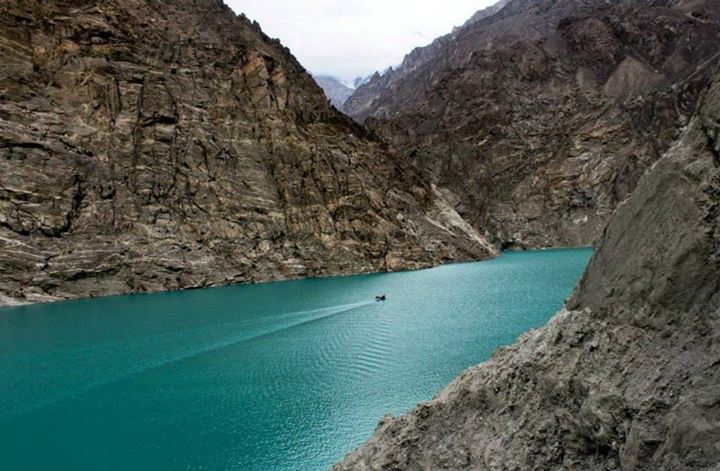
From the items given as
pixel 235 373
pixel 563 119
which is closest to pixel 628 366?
pixel 235 373

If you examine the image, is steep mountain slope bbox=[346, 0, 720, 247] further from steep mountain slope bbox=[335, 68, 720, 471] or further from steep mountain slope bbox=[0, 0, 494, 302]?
steep mountain slope bbox=[335, 68, 720, 471]

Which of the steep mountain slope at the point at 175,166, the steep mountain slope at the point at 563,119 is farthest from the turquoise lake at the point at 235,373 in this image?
the steep mountain slope at the point at 563,119

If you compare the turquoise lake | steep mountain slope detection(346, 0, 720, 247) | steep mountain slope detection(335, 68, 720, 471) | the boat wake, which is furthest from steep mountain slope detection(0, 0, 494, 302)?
steep mountain slope detection(335, 68, 720, 471)

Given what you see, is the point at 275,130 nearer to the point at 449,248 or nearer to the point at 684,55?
the point at 449,248

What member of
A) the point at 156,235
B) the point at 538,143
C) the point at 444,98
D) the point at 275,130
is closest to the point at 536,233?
the point at 538,143

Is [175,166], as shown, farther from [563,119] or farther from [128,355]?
[563,119]

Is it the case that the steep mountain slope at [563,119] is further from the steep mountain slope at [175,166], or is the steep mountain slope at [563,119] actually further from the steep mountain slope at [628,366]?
the steep mountain slope at [628,366]
